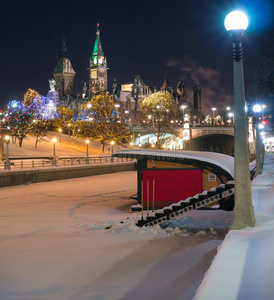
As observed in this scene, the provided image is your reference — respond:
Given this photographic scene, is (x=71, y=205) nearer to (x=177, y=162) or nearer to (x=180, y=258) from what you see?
(x=177, y=162)

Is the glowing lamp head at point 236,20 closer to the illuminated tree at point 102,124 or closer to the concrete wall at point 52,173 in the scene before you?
the concrete wall at point 52,173

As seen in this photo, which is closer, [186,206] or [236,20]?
[236,20]

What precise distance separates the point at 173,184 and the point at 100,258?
11769mm

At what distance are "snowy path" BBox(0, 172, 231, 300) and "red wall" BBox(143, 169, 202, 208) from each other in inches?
139

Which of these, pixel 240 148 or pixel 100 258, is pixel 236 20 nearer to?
pixel 240 148

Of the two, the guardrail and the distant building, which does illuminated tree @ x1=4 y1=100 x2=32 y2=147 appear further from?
the distant building

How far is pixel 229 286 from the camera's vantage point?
5.24 meters

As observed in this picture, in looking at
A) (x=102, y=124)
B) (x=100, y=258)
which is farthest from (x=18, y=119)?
(x=100, y=258)

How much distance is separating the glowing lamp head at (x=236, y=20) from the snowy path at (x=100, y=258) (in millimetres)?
5525

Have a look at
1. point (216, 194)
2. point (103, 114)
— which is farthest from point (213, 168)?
point (103, 114)

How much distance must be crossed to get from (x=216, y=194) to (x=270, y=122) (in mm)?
39650

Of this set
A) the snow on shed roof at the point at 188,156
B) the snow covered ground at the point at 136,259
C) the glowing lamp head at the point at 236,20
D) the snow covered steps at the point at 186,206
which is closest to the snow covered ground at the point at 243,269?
the snow covered ground at the point at 136,259

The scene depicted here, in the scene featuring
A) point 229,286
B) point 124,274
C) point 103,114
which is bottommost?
point 124,274

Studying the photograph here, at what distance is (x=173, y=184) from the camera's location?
2119 cm
